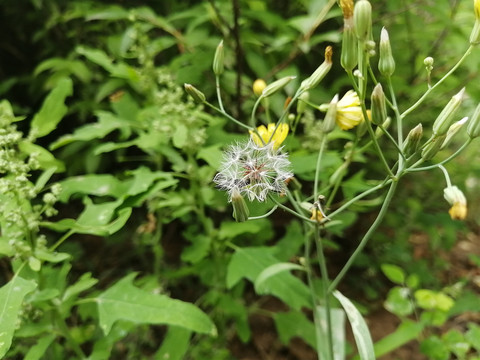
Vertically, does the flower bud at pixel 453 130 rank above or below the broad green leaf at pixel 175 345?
above

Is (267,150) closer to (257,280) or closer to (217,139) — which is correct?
(257,280)

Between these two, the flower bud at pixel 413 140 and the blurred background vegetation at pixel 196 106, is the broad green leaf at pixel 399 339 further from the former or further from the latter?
the flower bud at pixel 413 140

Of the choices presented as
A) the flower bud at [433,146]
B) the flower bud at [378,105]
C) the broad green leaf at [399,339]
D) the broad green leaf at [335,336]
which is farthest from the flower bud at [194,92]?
the broad green leaf at [399,339]

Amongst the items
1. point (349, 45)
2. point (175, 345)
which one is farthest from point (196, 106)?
point (349, 45)

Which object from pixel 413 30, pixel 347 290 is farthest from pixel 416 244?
pixel 413 30

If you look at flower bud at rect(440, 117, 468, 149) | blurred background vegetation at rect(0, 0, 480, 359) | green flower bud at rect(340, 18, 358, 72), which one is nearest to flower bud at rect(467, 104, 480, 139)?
flower bud at rect(440, 117, 468, 149)

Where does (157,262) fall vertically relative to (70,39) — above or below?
below

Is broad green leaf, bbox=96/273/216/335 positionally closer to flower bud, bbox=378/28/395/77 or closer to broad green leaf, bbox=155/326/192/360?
broad green leaf, bbox=155/326/192/360
